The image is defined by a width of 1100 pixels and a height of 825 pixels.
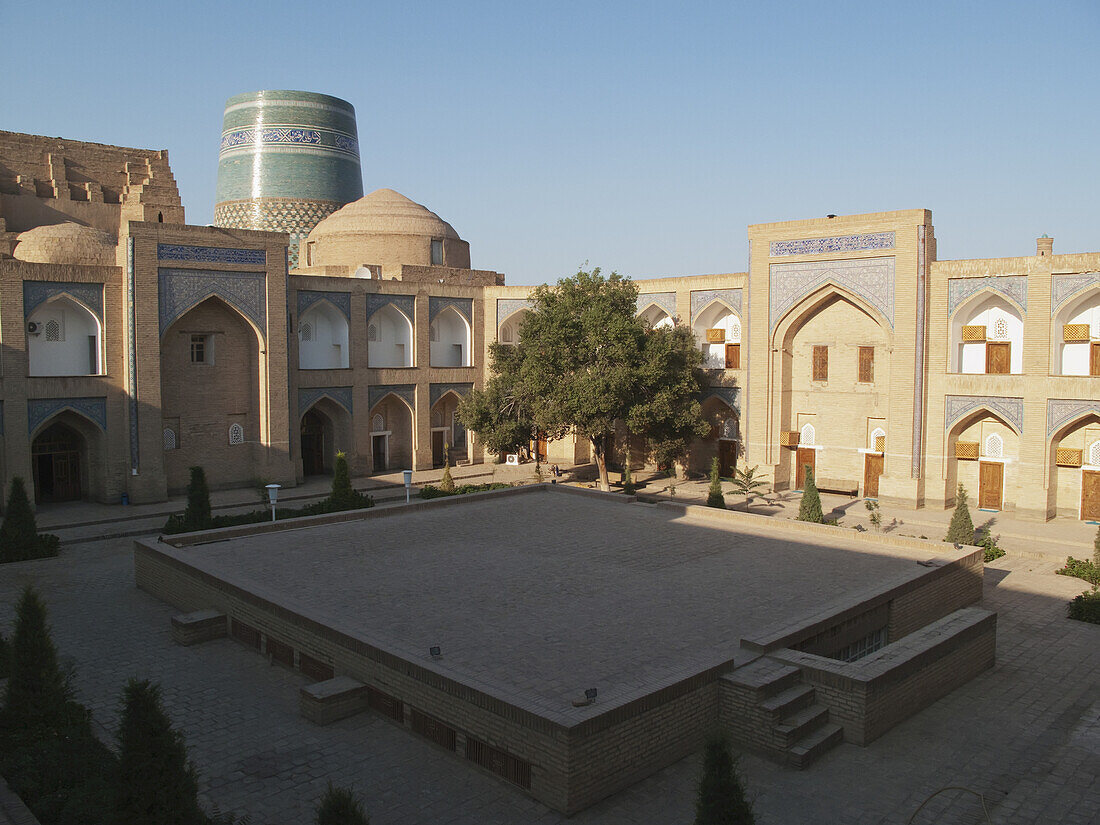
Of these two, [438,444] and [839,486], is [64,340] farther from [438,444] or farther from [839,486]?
[839,486]

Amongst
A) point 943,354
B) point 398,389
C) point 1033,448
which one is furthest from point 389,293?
point 1033,448

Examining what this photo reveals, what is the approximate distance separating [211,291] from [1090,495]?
51.4ft

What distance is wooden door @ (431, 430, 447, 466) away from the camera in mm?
21969

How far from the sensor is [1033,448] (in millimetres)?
15000

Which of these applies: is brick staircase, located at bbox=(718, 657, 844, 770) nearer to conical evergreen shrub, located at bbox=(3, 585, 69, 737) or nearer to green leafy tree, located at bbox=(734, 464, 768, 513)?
conical evergreen shrub, located at bbox=(3, 585, 69, 737)

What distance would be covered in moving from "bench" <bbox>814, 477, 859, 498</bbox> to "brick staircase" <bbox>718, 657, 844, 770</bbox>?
11.5 m

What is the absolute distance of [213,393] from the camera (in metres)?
17.6

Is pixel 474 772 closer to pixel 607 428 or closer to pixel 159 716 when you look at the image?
pixel 159 716

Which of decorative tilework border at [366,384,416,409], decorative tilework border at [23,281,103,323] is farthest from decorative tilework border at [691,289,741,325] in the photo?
decorative tilework border at [23,281,103,323]

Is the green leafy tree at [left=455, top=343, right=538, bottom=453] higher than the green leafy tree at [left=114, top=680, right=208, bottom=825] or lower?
higher

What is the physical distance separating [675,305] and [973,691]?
510 inches

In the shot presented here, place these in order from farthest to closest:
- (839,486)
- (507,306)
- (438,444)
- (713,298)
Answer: (438,444) → (507,306) → (713,298) → (839,486)

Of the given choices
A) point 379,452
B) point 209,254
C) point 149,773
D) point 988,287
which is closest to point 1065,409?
point 988,287

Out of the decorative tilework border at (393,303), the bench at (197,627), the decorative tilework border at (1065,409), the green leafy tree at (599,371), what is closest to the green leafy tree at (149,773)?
the bench at (197,627)
